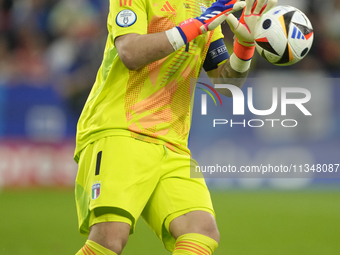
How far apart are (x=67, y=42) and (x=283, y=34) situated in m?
7.17

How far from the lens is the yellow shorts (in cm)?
264

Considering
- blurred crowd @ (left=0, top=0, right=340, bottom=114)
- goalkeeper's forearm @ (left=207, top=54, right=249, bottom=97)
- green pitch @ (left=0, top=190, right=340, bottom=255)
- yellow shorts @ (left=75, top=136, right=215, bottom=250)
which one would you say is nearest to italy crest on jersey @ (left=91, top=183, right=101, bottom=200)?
yellow shorts @ (left=75, top=136, right=215, bottom=250)

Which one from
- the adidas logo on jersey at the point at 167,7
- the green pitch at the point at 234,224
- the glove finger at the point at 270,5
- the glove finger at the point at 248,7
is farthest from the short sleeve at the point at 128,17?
the green pitch at the point at 234,224

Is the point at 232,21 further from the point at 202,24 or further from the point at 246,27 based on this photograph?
the point at 202,24

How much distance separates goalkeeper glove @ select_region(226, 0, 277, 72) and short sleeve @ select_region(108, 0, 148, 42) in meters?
0.55

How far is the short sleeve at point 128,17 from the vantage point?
277 centimetres

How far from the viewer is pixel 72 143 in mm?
8328

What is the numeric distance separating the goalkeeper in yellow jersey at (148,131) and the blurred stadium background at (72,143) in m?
2.28

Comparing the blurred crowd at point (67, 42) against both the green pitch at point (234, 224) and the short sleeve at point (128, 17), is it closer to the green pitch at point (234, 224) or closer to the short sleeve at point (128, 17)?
the green pitch at point (234, 224)

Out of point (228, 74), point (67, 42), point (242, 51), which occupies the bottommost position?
point (67, 42)

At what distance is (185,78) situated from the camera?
304 centimetres

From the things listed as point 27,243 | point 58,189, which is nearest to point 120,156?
point 27,243

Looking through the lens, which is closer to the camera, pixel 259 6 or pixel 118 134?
pixel 118 134

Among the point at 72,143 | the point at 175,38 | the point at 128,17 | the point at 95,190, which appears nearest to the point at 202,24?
the point at 175,38
